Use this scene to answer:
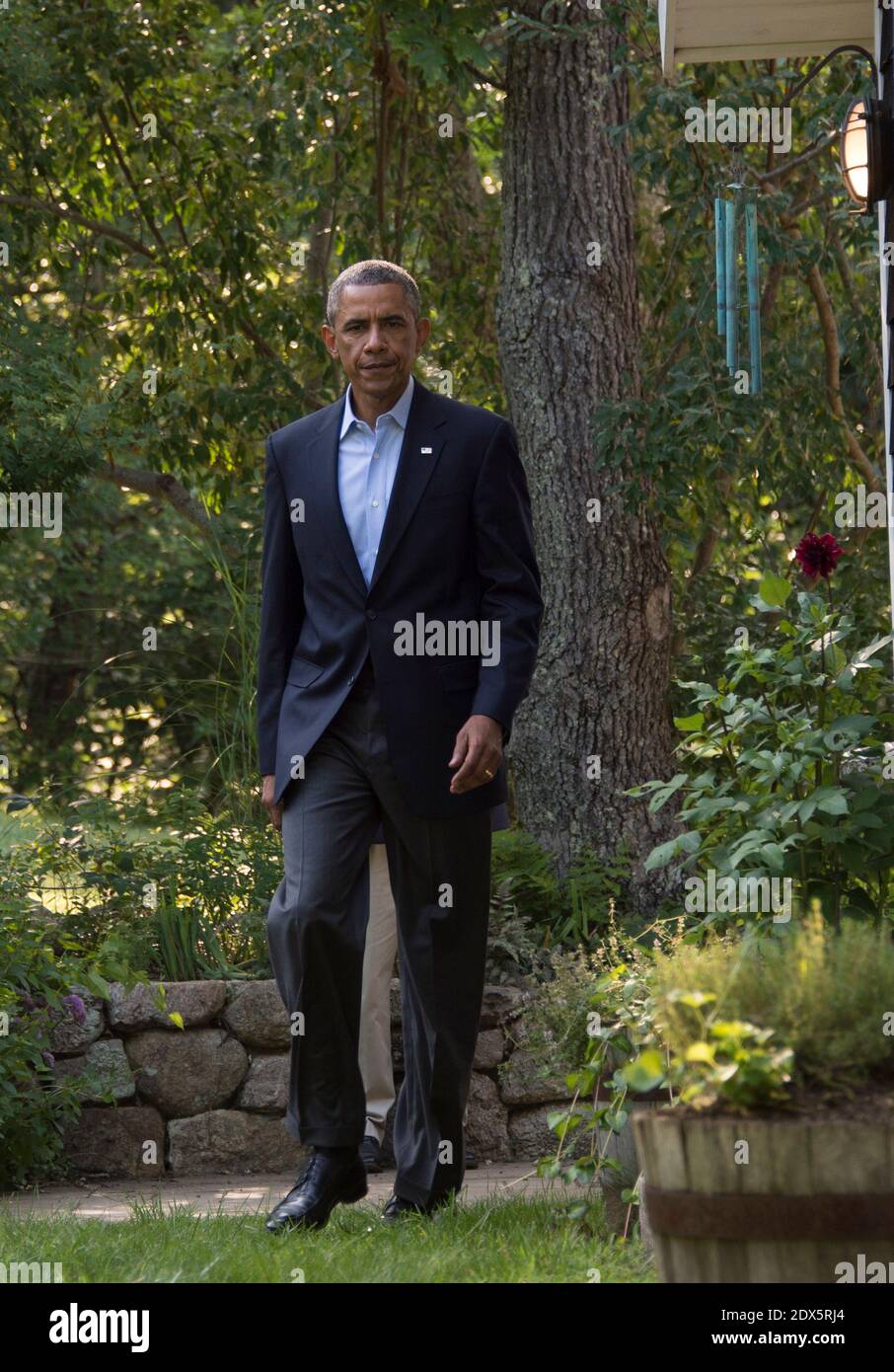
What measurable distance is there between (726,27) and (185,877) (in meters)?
3.47

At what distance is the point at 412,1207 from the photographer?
13.7ft

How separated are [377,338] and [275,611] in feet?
2.33

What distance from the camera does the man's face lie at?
421cm

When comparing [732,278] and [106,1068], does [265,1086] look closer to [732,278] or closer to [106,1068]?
[106,1068]

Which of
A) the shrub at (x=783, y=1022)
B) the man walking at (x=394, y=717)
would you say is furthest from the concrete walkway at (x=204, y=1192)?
the shrub at (x=783, y=1022)

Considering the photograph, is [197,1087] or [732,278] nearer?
[197,1087]

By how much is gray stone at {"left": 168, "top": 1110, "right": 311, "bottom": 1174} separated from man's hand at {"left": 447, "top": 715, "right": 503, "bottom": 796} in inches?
95.5

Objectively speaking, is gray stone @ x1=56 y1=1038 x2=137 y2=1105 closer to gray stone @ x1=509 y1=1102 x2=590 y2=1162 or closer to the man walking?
gray stone @ x1=509 y1=1102 x2=590 y2=1162

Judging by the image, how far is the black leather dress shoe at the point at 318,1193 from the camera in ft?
13.1

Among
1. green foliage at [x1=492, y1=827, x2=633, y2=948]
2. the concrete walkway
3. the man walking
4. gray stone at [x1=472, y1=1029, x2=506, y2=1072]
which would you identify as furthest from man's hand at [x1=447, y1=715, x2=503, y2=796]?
green foliage at [x1=492, y1=827, x2=633, y2=948]

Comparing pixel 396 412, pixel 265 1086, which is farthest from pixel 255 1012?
pixel 396 412

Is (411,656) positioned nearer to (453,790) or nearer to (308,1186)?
(453,790)

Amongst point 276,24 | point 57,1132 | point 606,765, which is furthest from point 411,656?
point 276,24

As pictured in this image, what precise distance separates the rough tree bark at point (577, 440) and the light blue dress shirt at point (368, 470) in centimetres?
329
